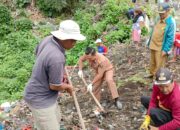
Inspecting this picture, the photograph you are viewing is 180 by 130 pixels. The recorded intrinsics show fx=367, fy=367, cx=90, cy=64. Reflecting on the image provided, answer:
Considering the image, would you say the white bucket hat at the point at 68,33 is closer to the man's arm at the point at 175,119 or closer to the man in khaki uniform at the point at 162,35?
the man's arm at the point at 175,119

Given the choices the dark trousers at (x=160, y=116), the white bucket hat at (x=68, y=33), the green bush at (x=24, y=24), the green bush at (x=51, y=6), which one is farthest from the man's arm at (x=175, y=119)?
the green bush at (x=51, y=6)

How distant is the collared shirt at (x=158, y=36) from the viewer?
7.24 metres

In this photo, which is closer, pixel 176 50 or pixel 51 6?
pixel 176 50

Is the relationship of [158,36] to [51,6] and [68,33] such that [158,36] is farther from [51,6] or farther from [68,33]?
[51,6]

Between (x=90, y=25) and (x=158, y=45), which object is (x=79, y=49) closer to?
(x=90, y=25)

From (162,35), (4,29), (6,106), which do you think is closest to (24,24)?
(4,29)

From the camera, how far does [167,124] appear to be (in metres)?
4.96

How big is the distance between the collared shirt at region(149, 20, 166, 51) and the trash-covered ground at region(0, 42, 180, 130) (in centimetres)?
94

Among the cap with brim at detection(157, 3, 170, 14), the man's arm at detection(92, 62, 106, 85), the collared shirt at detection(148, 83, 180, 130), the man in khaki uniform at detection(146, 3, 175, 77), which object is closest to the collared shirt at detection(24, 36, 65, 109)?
the collared shirt at detection(148, 83, 180, 130)

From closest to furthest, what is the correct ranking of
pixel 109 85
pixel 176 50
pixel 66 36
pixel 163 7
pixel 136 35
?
pixel 66 36, pixel 163 7, pixel 109 85, pixel 176 50, pixel 136 35

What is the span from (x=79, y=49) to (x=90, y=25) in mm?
1598

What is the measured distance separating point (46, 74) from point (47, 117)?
2.20 feet

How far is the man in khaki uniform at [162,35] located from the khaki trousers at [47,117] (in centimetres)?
302

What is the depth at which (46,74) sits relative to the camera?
4.74 m
